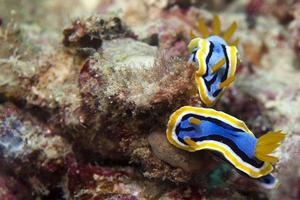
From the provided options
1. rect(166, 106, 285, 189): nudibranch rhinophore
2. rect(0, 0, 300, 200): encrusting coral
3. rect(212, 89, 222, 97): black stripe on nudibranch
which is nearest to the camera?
rect(166, 106, 285, 189): nudibranch rhinophore

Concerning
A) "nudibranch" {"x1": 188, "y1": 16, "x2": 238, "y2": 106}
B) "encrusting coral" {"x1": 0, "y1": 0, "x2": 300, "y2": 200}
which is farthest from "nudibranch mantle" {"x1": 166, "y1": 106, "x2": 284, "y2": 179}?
"nudibranch" {"x1": 188, "y1": 16, "x2": 238, "y2": 106}

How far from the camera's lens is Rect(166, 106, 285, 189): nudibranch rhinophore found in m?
2.98

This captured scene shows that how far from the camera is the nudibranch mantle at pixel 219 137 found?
9.78 feet

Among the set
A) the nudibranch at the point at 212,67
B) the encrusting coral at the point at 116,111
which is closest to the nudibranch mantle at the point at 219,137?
the encrusting coral at the point at 116,111

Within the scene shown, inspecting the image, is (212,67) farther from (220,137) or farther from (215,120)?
(220,137)

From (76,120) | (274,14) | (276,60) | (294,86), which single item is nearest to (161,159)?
(76,120)

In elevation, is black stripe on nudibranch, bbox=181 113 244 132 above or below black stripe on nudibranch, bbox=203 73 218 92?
below

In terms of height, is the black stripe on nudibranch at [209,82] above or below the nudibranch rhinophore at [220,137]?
above

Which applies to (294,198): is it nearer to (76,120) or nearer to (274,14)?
(76,120)

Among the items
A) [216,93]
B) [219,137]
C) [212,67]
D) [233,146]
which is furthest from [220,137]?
[212,67]

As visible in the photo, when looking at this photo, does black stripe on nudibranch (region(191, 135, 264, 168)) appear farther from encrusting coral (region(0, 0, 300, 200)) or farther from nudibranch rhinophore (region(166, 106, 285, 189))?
encrusting coral (region(0, 0, 300, 200))

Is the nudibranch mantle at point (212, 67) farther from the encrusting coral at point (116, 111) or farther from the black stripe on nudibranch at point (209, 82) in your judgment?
the encrusting coral at point (116, 111)

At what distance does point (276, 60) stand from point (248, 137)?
3211mm

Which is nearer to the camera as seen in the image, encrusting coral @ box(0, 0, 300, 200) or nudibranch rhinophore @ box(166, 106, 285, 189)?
nudibranch rhinophore @ box(166, 106, 285, 189)
